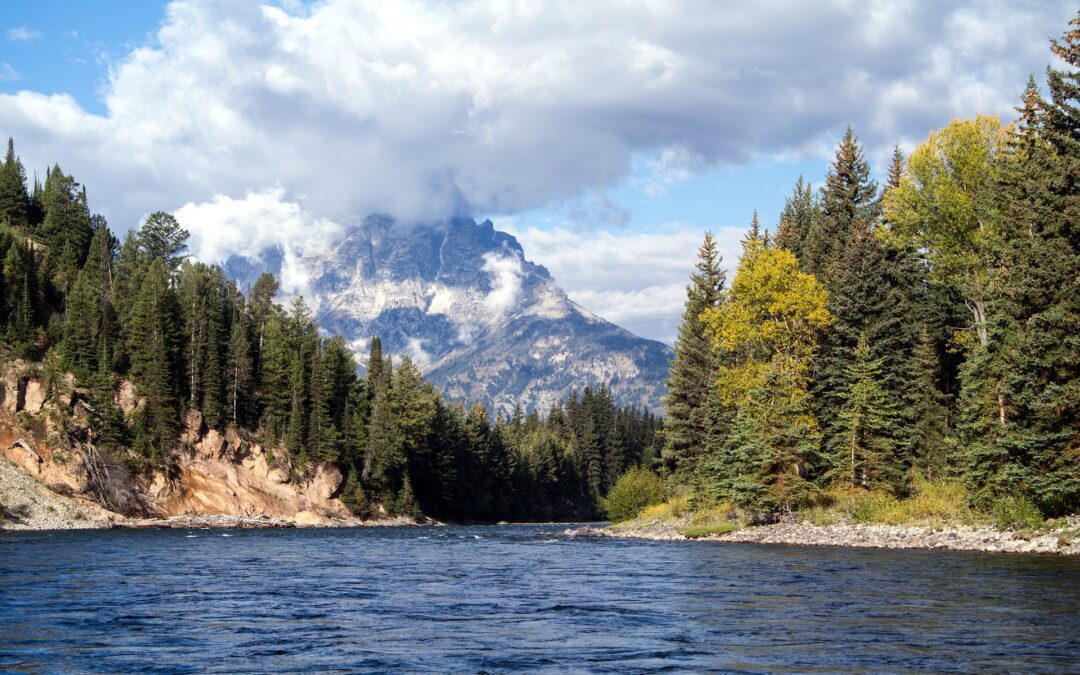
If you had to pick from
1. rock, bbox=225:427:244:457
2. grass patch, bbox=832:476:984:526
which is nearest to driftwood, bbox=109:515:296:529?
rock, bbox=225:427:244:457

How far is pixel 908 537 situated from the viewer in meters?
46.4

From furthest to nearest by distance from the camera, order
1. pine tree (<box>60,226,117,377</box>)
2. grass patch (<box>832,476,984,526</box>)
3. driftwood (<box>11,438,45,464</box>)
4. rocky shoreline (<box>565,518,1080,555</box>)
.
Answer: pine tree (<box>60,226,117,377</box>), driftwood (<box>11,438,45,464</box>), grass patch (<box>832,476,984,526</box>), rocky shoreline (<box>565,518,1080,555</box>)

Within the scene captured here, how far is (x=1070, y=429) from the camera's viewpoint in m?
40.3

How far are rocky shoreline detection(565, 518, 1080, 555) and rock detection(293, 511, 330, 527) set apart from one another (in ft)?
170

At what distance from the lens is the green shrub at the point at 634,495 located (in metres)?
84.7

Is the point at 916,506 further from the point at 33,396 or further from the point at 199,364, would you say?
the point at 199,364

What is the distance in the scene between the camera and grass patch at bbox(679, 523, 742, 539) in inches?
2286

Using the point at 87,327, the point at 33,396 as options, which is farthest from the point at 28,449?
the point at 87,327

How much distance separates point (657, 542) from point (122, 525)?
5461 centimetres

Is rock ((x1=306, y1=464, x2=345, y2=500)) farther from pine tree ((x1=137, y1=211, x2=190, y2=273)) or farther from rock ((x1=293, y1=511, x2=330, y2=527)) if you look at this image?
pine tree ((x1=137, y1=211, x2=190, y2=273))

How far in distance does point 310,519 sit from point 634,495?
4157 cm

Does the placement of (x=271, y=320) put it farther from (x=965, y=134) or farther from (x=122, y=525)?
(x=965, y=134)

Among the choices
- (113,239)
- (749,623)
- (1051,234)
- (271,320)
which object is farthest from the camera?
(113,239)

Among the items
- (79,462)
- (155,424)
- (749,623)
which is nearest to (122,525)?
(79,462)
